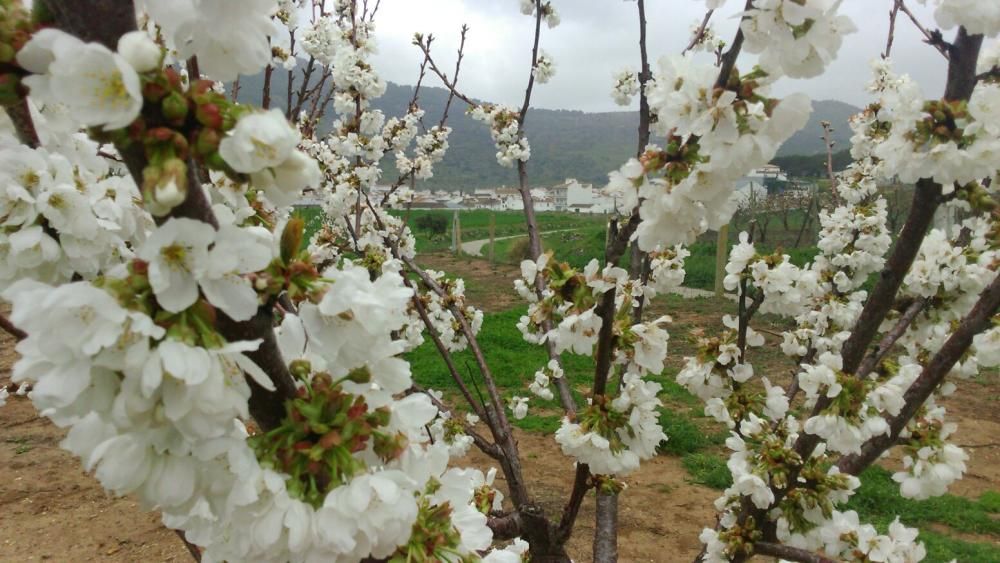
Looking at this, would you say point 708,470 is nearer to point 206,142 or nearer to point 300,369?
point 300,369

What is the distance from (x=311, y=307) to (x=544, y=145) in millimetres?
137692

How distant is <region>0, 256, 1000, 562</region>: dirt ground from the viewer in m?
5.07

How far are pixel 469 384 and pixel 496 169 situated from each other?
348 ft

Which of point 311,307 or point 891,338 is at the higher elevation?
point 311,307

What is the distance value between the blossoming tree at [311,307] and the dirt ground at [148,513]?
3.17 m

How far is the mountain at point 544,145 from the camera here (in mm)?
103438

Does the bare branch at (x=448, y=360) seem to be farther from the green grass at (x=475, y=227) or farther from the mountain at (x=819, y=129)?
the mountain at (x=819, y=129)

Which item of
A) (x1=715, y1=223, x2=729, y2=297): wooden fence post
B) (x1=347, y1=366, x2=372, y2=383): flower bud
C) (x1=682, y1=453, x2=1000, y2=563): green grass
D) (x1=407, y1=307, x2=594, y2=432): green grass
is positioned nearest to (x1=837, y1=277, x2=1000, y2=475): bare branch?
(x1=347, y1=366, x2=372, y2=383): flower bud

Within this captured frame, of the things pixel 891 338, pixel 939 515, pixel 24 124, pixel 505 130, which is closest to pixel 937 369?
pixel 891 338

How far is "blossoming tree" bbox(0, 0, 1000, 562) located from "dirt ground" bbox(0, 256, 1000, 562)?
317 cm

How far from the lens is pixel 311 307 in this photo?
100 centimetres

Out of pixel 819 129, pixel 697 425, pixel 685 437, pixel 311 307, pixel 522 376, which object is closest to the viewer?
pixel 311 307

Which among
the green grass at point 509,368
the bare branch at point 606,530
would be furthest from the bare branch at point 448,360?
the green grass at point 509,368

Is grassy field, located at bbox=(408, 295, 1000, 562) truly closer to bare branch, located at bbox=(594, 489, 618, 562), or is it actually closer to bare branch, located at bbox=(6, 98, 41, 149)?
bare branch, located at bbox=(594, 489, 618, 562)
